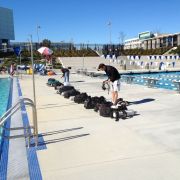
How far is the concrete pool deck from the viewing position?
4.74 metres

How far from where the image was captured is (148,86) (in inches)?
626

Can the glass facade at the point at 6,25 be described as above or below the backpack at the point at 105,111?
above

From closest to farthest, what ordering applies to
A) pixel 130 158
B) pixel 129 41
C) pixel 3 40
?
pixel 130 158, pixel 3 40, pixel 129 41

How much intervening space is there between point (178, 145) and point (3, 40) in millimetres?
103319

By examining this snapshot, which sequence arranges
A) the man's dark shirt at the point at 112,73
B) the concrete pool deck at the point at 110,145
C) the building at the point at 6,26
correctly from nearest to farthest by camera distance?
the concrete pool deck at the point at 110,145
the man's dark shirt at the point at 112,73
the building at the point at 6,26

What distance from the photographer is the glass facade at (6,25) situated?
338 ft

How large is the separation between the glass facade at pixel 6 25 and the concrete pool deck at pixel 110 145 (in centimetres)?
9903

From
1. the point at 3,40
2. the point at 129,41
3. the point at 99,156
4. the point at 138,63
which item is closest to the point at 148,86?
the point at 99,156

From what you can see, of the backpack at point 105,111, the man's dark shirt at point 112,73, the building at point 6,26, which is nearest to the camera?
the backpack at point 105,111

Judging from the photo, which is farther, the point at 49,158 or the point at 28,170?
the point at 49,158

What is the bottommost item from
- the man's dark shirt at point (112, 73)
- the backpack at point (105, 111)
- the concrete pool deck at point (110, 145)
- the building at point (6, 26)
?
the concrete pool deck at point (110, 145)

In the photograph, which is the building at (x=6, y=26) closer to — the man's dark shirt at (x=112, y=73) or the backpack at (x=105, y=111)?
the man's dark shirt at (x=112, y=73)

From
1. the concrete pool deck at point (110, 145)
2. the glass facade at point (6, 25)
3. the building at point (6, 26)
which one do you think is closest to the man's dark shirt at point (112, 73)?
the concrete pool deck at point (110, 145)

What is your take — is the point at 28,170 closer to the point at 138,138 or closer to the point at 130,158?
the point at 130,158
